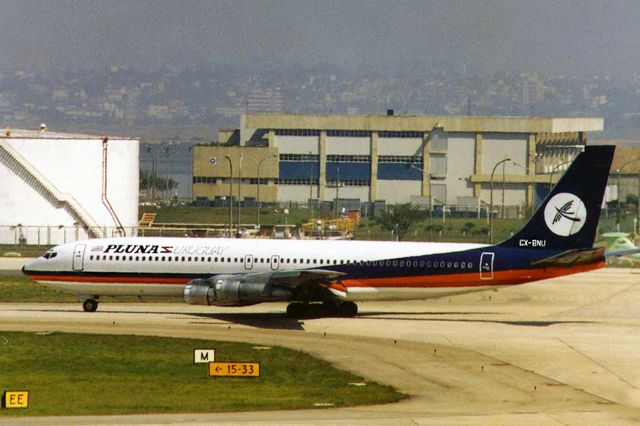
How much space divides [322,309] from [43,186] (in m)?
52.4

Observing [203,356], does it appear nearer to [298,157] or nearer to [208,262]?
[208,262]

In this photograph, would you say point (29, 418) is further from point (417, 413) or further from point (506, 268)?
point (506, 268)

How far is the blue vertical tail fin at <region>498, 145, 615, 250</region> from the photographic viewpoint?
64.2 meters

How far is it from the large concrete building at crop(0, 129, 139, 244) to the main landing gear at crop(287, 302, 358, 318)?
160 feet

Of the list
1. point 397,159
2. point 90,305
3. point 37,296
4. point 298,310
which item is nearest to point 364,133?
point 397,159

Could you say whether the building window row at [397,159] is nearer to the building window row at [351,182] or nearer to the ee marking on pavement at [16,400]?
the building window row at [351,182]

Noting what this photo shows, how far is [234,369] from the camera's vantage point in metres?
48.8

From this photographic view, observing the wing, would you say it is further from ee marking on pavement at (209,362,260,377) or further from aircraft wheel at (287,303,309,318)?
ee marking on pavement at (209,362,260,377)

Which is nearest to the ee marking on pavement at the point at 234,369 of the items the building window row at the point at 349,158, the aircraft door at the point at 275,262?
the aircraft door at the point at 275,262

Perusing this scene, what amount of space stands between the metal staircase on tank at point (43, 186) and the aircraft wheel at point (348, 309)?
50242 millimetres

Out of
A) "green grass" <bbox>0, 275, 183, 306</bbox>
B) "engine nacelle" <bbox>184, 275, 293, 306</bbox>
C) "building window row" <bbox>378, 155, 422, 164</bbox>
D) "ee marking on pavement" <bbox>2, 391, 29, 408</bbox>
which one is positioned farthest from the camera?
"building window row" <bbox>378, 155, 422, 164</bbox>

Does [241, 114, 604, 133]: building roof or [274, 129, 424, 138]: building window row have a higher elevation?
[241, 114, 604, 133]: building roof

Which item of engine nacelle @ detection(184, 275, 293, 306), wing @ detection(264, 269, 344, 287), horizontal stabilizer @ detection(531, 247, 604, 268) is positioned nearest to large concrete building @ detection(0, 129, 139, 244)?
engine nacelle @ detection(184, 275, 293, 306)

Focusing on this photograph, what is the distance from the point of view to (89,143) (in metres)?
116
